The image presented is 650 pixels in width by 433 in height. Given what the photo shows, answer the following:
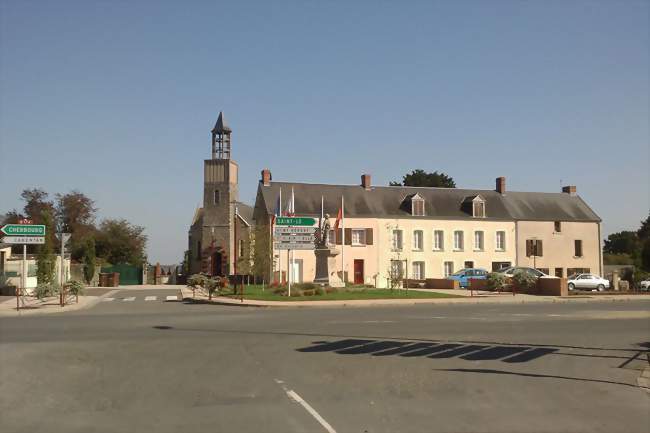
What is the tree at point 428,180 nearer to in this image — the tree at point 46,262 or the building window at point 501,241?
the building window at point 501,241

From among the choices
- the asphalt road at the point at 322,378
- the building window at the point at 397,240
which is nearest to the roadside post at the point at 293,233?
the asphalt road at the point at 322,378

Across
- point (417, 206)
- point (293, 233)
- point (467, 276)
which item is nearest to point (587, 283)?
point (467, 276)

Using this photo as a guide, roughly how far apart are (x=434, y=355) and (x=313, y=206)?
39.1m

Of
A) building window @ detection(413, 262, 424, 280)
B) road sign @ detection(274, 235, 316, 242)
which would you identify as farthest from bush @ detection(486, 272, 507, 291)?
building window @ detection(413, 262, 424, 280)

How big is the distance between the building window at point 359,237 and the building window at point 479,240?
32.5 ft

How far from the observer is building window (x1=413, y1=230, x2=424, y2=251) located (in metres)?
52.1

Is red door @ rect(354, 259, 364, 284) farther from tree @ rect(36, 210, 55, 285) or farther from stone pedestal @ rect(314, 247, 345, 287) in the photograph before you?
tree @ rect(36, 210, 55, 285)

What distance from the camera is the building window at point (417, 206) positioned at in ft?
173

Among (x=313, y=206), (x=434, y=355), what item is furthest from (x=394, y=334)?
(x=313, y=206)

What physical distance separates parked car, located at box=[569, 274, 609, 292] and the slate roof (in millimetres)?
11313

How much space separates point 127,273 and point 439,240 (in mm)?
28337

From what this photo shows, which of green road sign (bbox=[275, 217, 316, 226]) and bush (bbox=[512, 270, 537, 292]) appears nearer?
green road sign (bbox=[275, 217, 316, 226])

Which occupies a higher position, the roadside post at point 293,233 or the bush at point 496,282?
the roadside post at point 293,233

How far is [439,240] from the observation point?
5269 centimetres
